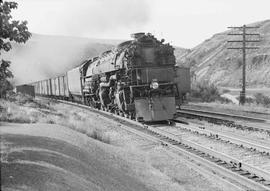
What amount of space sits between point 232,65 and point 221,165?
75.8 m

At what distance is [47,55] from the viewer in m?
169

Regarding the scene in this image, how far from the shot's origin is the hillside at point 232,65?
75000 millimetres

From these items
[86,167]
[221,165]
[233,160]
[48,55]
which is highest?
[48,55]

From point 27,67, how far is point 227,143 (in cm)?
14331

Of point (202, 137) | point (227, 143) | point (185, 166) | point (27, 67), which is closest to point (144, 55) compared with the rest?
point (202, 137)

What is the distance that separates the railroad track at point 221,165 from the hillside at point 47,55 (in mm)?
122747

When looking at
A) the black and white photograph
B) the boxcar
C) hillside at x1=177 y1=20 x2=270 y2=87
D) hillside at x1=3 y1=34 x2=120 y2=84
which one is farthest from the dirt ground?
hillside at x1=3 y1=34 x2=120 y2=84

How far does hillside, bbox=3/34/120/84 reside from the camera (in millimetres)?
145250

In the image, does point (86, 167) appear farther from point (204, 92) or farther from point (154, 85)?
point (204, 92)

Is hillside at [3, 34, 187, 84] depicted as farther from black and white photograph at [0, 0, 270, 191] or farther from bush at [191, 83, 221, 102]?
black and white photograph at [0, 0, 270, 191]

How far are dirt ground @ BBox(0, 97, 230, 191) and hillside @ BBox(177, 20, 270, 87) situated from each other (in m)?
54.2

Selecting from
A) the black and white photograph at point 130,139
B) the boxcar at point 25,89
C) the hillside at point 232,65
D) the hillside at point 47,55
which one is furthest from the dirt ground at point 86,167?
the hillside at point 47,55

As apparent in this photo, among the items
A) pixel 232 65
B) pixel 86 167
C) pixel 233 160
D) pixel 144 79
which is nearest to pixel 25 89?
pixel 144 79

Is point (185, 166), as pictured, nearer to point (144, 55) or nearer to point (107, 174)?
point (107, 174)
